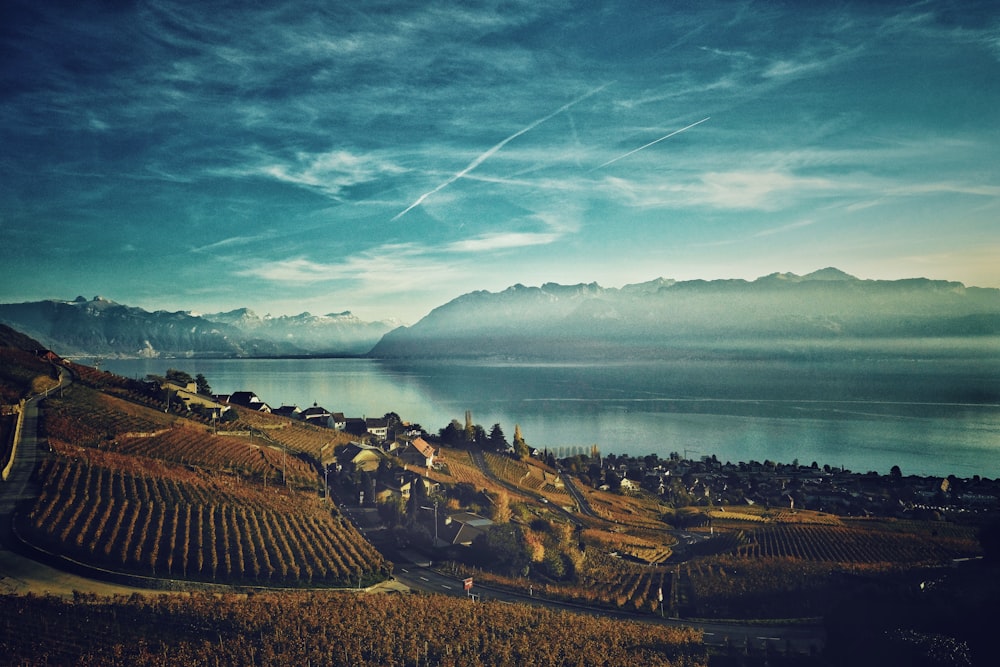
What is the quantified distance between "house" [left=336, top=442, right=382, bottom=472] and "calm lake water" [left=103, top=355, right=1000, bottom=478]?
2123 cm

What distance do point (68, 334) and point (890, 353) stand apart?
6861 inches

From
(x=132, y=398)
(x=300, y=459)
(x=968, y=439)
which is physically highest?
(x=132, y=398)

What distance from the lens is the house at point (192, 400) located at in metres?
28.0

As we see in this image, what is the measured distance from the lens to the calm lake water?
47188 millimetres

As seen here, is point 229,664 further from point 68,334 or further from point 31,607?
point 68,334

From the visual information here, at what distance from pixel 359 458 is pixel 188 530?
1074cm

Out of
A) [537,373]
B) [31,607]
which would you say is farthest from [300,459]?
[537,373]

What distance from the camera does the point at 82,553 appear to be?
11.1 meters

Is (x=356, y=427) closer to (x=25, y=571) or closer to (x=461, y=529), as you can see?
(x=461, y=529)

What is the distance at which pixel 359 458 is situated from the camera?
2375 centimetres

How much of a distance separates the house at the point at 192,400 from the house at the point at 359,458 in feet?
24.5

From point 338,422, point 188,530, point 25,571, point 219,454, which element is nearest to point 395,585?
point 188,530

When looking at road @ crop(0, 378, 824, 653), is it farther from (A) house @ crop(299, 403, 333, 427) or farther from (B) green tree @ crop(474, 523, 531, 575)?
(A) house @ crop(299, 403, 333, 427)

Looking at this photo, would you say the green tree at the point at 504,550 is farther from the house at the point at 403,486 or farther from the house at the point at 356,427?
the house at the point at 356,427
